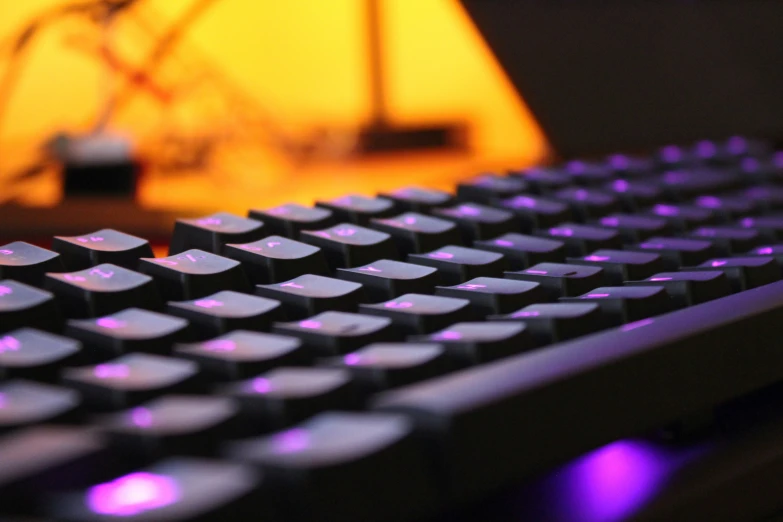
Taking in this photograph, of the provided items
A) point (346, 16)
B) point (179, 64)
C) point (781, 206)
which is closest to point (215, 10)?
point (179, 64)

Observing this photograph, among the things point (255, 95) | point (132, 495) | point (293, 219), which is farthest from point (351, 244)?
point (255, 95)

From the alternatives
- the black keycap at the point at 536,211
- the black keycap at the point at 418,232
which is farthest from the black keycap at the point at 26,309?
the black keycap at the point at 536,211

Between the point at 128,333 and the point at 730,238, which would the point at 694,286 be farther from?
the point at 128,333

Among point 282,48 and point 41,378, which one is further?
point 282,48

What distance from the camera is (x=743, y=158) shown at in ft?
2.75

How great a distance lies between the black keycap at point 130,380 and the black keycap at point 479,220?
280 mm

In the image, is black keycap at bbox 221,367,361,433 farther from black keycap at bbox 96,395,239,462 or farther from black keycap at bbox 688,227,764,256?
black keycap at bbox 688,227,764,256

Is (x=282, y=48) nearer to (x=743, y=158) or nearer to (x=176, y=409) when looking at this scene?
(x=743, y=158)

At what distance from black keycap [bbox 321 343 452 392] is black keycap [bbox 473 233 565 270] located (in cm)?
18

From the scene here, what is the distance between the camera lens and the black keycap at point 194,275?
420mm

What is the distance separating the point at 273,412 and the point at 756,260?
33 centimetres

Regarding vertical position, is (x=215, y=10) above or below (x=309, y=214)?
above

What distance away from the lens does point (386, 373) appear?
320mm

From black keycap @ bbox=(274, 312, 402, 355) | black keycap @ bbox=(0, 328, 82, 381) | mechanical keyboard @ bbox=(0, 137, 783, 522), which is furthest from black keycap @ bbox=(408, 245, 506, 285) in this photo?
black keycap @ bbox=(0, 328, 82, 381)
